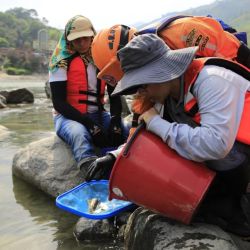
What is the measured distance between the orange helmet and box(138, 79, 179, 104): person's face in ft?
1.91

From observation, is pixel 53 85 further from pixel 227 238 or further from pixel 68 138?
pixel 227 238

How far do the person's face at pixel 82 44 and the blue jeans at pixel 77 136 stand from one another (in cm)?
72

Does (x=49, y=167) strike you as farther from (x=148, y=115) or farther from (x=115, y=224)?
(x=148, y=115)

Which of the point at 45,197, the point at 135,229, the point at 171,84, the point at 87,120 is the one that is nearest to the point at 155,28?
the point at 171,84

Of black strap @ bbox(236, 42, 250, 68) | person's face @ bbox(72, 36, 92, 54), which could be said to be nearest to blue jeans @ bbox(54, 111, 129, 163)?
person's face @ bbox(72, 36, 92, 54)

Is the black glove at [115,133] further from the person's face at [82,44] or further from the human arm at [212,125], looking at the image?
the human arm at [212,125]

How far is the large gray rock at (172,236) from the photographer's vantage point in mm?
2500

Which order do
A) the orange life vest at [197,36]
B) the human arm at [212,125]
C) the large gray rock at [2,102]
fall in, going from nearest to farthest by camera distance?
the human arm at [212,125], the orange life vest at [197,36], the large gray rock at [2,102]

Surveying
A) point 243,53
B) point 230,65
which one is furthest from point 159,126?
point 243,53

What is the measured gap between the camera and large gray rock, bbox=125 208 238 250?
8.20 feet

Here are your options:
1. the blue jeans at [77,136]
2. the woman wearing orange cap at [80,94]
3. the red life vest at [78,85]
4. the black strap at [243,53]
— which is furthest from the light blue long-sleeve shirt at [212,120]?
the red life vest at [78,85]

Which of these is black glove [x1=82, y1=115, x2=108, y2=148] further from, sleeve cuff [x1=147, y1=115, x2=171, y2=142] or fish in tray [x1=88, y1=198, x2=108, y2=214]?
sleeve cuff [x1=147, y1=115, x2=171, y2=142]

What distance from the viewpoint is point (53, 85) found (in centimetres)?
466

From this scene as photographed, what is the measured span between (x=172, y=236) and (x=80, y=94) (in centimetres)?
254
